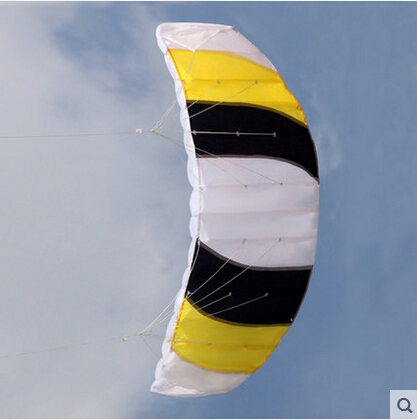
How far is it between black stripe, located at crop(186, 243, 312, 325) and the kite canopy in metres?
0.02

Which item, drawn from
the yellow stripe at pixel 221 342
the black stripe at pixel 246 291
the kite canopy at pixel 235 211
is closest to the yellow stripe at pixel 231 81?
the kite canopy at pixel 235 211

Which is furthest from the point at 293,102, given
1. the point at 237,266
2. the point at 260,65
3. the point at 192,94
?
the point at 237,266

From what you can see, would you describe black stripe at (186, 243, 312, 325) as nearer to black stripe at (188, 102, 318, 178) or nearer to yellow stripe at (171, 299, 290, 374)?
yellow stripe at (171, 299, 290, 374)

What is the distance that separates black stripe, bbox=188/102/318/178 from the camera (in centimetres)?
1318

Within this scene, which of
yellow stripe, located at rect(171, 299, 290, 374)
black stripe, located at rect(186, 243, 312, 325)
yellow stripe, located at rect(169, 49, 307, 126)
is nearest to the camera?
black stripe, located at rect(186, 243, 312, 325)

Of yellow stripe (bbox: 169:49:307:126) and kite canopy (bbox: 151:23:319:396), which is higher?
yellow stripe (bbox: 169:49:307:126)

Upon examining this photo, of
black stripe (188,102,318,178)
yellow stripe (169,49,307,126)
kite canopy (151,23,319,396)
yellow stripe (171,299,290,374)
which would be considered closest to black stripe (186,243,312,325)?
kite canopy (151,23,319,396)

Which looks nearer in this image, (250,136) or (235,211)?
(235,211)

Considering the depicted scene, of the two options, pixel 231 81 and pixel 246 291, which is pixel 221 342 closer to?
pixel 246 291

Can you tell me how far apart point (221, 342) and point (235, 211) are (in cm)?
273

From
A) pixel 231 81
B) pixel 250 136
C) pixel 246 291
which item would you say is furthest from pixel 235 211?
pixel 231 81

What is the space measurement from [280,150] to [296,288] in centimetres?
288

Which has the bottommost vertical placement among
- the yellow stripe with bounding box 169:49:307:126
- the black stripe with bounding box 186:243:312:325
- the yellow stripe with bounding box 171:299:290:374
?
the yellow stripe with bounding box 171:299:290:374

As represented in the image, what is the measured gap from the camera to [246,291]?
45.1ft
